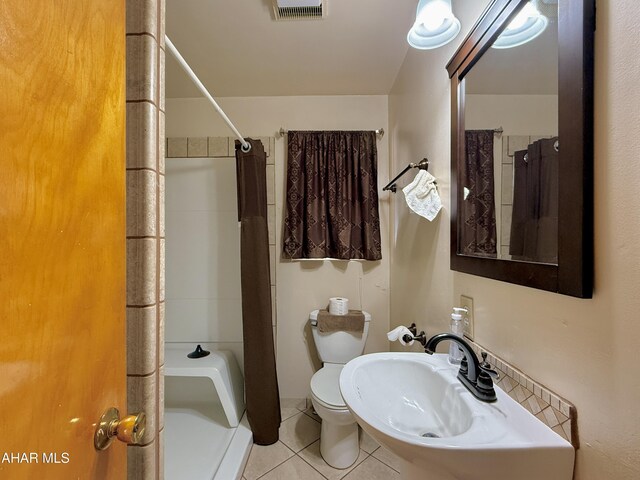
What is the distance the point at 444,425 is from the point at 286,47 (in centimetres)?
197

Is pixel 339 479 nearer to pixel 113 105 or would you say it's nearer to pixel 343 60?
pixel 113 105

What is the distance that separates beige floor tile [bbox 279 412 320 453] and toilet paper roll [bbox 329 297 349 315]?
2.49 feet

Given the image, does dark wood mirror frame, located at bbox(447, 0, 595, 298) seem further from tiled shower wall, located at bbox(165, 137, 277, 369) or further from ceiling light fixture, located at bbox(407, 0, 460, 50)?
tiled shower wall, located at bbox(165, 137, 277, 369)

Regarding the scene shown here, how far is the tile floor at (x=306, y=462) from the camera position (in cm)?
141

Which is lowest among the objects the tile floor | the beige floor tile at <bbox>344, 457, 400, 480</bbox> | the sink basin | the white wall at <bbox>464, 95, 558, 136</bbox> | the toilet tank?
the beige floor tile at <bbox>344, 457, 400, 480</bbox>

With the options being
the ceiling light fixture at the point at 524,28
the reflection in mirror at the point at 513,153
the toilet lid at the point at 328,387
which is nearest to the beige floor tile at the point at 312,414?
the toilet lid at the point at 328,387

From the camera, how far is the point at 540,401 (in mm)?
672

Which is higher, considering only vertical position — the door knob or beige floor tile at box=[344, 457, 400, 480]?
the door knob

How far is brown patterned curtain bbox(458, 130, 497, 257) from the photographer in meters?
0.90

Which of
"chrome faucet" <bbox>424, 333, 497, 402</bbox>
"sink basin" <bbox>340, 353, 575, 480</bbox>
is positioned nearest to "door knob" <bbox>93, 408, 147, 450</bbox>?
"sink basin" <bbox>340, 353, 575, 480</bbox>

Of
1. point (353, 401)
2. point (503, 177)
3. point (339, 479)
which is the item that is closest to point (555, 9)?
point (503, 177)

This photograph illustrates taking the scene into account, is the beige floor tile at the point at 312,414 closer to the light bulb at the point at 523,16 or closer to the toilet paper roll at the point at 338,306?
the toilet paper roll at the point at 338,306

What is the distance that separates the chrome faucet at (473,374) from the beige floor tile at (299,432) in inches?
49.2

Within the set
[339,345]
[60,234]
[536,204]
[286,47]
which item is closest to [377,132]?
[286,47]
